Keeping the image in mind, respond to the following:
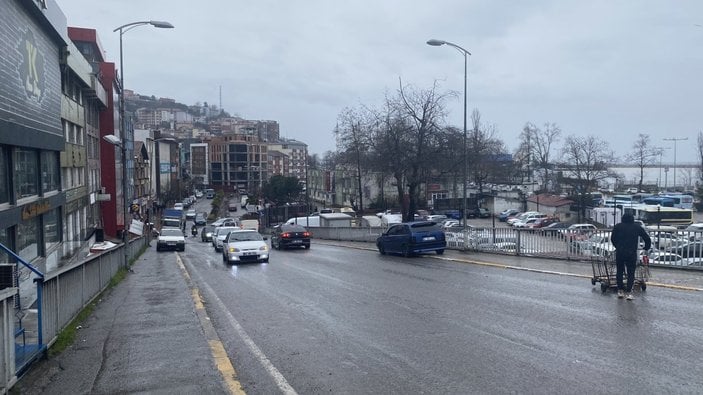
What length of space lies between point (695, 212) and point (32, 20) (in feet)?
225

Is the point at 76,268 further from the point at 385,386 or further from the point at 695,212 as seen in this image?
the point at 695,212

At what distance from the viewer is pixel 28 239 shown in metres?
23.1

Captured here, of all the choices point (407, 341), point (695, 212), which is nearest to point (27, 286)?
point (407, 341)

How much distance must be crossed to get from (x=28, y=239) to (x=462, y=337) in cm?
1926

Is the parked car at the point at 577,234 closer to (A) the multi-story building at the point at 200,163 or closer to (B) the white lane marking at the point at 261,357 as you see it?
(B) the white lane marking at the point at 261,357

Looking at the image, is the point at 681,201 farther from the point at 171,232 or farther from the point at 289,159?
the point at 289,159

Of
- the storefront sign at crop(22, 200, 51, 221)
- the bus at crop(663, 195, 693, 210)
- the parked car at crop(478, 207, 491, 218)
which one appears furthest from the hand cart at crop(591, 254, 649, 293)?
the parked car at crop(478, 207, 491, 218)

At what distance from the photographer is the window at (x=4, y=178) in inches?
766

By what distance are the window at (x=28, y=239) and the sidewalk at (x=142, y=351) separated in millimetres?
7769

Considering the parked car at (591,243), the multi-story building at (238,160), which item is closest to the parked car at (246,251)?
the parked car at (591,243)

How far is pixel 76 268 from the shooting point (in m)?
12.1

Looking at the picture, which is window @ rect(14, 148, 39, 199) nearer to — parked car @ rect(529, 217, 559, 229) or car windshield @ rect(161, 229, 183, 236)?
car windshield @ rect(161, 229, 183, 236)

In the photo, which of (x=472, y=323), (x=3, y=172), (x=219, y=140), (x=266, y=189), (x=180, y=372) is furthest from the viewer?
(x=219, y=140)

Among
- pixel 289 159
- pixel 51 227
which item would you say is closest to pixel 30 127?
pixel 51 227
